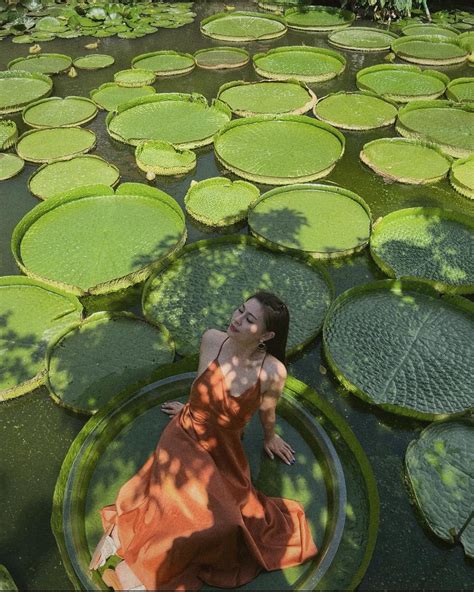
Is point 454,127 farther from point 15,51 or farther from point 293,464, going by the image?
point 15,51

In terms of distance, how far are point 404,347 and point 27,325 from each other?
3086 mm

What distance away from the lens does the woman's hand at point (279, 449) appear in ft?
10.1

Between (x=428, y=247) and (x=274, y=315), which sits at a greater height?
(x=274, y=315)

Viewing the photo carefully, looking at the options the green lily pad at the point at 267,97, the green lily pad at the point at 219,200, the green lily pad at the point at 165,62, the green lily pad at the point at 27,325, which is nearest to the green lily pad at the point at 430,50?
the green lily pad at the point at 267,97

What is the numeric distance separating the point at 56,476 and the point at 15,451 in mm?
380

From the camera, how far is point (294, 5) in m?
10.5

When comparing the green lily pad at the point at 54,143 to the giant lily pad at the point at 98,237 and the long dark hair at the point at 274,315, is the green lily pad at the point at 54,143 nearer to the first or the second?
the giant lily pad at the point at 98,237

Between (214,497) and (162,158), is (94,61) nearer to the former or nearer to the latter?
(162,158)

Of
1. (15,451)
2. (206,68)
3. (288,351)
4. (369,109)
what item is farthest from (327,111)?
(15,451)

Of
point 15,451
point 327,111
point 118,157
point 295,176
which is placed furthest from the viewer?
point 327,111

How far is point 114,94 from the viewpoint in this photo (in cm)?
726

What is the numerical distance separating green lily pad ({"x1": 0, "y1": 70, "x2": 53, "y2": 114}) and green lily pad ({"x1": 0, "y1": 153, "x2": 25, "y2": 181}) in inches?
54.8

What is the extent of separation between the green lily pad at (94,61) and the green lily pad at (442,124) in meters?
5.12

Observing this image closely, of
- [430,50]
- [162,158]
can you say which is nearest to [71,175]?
[162,158]
